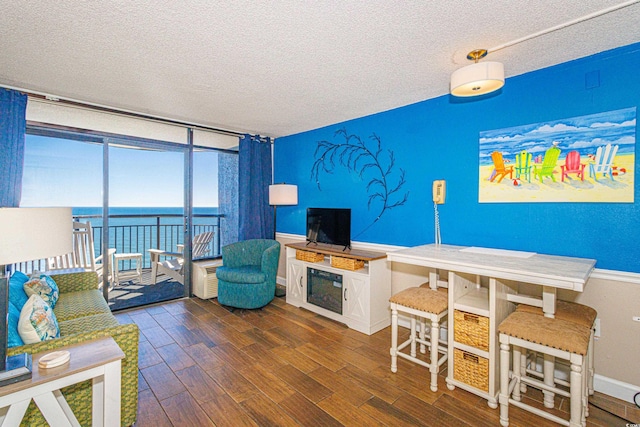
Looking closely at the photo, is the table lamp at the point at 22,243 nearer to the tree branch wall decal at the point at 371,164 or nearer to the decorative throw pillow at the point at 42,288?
the decorative throw pillow at the point at 42,288

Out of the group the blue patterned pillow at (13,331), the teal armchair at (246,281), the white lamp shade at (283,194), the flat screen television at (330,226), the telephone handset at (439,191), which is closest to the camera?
the blue patterned pillow at (13,331)

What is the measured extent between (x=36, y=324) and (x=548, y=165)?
370 cm

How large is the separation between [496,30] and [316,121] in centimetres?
241

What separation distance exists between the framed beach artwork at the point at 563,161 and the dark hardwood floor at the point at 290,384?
153 centimetres

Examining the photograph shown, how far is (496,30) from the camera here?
184 cm

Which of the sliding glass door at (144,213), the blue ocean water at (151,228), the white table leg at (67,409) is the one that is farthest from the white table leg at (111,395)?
the blue ocean water at (151,228)

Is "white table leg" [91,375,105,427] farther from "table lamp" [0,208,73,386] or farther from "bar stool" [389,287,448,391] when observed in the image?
"bar stool" [389,287,448,391]

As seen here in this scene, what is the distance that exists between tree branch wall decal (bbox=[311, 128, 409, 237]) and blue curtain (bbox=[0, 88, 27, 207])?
10.8 feet

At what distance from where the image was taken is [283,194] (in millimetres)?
4121

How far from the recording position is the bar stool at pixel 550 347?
63.5 inches

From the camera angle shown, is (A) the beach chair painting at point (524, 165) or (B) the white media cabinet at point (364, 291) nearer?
(A) the beach chair painting at point (524, 165)

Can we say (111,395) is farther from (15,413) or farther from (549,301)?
(549,301)

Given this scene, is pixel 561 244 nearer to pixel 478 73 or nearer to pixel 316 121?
pixel 478 73

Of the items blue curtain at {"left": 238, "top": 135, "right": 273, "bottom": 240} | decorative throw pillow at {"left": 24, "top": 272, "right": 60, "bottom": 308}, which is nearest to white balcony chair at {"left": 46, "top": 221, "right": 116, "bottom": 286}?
decorative throw pillow at {"left": 24, "top": 272, "right": 60, "bottom": 308}
